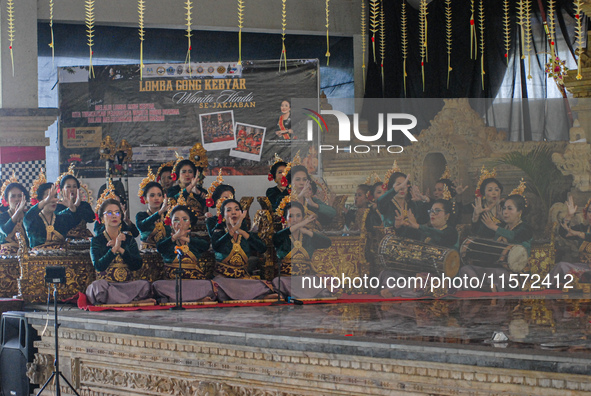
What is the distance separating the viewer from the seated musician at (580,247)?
22.2 feet

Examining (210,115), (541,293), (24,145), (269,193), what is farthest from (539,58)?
(24,145)

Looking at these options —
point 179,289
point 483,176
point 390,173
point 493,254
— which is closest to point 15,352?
point 179,289

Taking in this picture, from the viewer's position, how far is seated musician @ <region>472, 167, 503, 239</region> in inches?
269

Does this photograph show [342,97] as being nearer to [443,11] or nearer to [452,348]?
[443,11]

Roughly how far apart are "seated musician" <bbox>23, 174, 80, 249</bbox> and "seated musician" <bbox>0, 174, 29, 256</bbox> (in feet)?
0.56

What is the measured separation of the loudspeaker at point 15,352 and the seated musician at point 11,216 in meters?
1.30

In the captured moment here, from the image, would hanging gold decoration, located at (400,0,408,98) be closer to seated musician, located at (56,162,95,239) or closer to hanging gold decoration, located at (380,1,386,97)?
hanging gold decoration, located at (380,1,386,97)

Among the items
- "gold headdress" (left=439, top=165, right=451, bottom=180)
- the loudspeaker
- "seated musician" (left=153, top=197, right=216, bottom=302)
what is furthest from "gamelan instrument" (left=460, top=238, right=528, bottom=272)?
the loudspeaker

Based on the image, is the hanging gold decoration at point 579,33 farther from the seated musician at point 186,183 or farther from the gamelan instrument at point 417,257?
the seated musician at point 186,183

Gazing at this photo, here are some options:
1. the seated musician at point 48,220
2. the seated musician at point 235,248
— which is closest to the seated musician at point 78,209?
the seated musician at point 48,220

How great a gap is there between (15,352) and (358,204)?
127 inches

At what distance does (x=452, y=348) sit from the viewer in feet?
13.8

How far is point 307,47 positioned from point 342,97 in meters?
0.88

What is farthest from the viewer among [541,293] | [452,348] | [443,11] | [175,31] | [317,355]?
[175,31]
